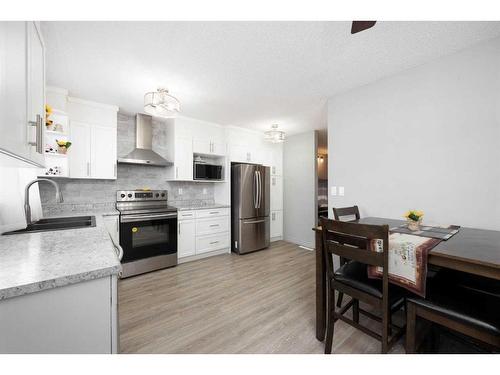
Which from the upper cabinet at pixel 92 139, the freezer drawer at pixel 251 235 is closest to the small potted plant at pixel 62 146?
the upper cabinet at pixel 92 139

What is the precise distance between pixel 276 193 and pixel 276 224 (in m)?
0.70

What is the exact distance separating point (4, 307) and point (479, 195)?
112 inches

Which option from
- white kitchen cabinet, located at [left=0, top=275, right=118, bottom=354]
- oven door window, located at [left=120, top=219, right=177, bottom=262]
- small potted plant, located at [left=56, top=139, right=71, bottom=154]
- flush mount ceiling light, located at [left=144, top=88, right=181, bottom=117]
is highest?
flush mount ceiling light, located at [left=144, top=88, right=181, bottom=117]

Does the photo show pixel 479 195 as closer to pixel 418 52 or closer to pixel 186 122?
pixel 418 52

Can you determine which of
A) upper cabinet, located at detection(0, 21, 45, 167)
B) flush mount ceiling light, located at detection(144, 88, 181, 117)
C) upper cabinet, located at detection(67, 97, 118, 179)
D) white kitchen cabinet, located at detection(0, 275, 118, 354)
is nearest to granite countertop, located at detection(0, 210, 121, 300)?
white kitchen cabinet, located at detection(0, 275, 118, 354)

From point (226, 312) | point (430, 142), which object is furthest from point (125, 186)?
point (430, 142)

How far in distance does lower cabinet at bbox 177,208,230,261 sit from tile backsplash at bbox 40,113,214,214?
56 cm

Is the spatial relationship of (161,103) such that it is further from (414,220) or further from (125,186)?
(414,220)

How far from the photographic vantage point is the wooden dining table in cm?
98

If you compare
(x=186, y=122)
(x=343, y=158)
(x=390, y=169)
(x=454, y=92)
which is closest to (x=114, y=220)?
(x=186, y=122)

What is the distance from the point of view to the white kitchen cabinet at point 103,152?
2.81 m

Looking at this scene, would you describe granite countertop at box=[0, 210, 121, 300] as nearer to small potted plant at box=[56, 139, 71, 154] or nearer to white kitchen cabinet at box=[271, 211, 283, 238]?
small potted plant at box=[56, 139, 71, 154]

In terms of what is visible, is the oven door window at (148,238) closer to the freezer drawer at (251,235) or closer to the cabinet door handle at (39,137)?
the freezer drawer at (251,235)

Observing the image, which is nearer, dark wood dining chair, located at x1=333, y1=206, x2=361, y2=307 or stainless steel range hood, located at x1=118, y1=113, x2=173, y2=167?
dark wood dining chair, located at x1=333, y1=206, x2=361, y2=307
